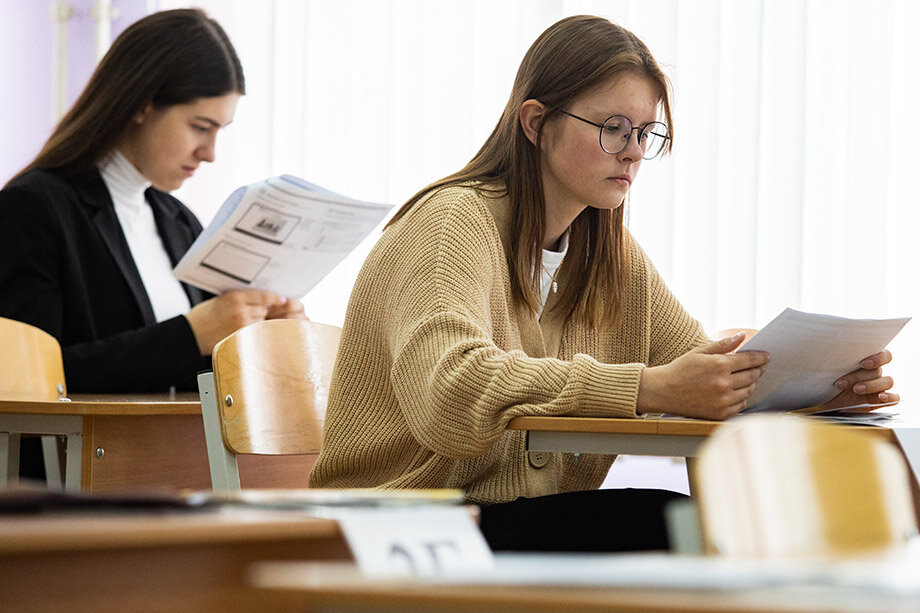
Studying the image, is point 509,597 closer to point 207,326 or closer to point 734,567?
point 734,567

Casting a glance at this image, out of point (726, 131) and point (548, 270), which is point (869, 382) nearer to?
point (548, 270)

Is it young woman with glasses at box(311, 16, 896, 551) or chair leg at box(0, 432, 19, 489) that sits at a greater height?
young woman with glasses at box(311, 16, 896, 551)

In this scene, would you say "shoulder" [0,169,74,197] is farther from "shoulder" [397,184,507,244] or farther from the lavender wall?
the lavender wall

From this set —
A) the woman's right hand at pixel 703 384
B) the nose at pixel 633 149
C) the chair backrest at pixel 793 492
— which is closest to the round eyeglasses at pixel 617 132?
the nose at pixel 633 149

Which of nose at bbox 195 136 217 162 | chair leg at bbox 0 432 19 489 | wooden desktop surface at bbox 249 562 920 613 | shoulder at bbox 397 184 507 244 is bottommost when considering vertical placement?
chair leg at bbox 0 432 19 489

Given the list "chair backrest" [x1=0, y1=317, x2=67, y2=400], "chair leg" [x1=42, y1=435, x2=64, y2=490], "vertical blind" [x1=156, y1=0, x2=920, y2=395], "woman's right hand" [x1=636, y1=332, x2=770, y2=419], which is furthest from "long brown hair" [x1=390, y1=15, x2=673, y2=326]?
A: "vertical blind" [x1=156, y1=0, x2=920, y2=395]

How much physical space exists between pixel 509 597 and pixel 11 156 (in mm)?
3751

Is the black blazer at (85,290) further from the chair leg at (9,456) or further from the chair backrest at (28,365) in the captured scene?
the chair leg at (9,456)

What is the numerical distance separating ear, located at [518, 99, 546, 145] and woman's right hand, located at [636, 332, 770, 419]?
0.48 m

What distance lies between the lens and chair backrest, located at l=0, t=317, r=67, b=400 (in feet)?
6.63

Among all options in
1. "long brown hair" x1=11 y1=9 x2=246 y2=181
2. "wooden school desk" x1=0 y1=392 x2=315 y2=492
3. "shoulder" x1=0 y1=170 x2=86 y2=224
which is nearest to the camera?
"wooden school desk" x1=0 y1=392 x2=315 y2=492

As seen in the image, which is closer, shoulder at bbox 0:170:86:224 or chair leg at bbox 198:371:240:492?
chair leg at bbox 198:371:240:492

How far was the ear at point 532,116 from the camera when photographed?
171cm

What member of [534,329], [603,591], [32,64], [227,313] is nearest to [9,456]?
[227,313]
